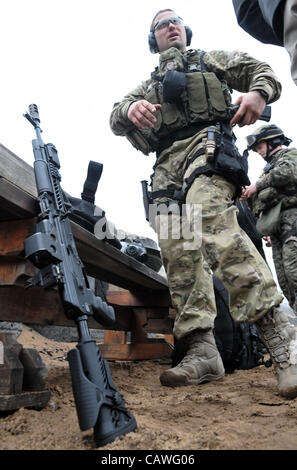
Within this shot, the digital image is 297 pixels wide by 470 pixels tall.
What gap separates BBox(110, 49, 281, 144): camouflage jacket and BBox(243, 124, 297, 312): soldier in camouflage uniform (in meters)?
1.85

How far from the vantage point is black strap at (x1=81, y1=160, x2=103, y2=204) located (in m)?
2.61

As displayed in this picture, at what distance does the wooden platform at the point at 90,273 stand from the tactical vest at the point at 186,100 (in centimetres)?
94

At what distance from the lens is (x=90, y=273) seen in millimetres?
3080

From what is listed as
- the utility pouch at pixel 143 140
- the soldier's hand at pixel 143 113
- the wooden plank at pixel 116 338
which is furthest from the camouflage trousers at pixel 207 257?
the wooden plank at pixel 116 338

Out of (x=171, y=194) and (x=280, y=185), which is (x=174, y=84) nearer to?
(x=171, y=194)

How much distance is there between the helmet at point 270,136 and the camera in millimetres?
5145

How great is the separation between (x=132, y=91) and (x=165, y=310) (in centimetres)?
212

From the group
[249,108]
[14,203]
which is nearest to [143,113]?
[249,108]

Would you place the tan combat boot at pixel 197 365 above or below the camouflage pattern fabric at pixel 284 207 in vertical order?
below

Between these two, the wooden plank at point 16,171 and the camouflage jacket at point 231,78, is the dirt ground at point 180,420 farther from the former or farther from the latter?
the camouflage jacket at point 231,78

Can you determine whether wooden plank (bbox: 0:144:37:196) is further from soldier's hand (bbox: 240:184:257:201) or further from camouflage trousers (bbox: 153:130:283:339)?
soldier's hand (bbox: 240:184:257:201)

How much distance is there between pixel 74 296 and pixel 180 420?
66 centimetres

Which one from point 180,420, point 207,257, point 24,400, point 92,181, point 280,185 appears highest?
point 280,185

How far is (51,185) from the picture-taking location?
1834 mm
